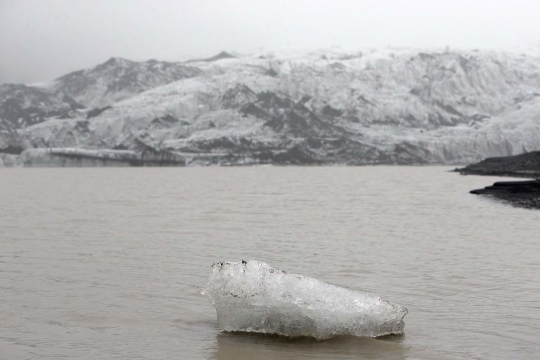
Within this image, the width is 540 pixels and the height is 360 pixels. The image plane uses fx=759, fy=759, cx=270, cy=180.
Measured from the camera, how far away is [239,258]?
21.4m

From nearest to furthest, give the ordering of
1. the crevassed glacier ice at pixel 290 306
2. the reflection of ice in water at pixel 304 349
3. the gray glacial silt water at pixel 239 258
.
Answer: the reflection of ice in water at pixel 304 349
the gray glacial silt water at pixel 239 258
the crevassed glacier ice at pixel 290 306

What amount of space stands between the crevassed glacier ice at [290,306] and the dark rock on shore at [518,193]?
32.3 meters

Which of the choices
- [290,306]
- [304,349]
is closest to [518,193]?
[290,306]

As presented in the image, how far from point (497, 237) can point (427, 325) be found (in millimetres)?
15370

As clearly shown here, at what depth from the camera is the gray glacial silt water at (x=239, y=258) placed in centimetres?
1159

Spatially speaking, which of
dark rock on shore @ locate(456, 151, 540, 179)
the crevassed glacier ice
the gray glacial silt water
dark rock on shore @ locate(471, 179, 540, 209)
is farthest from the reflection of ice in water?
dark rock on shore @ locate(456, 151, 540, 179)

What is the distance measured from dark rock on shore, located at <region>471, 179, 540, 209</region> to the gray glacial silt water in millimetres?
9624

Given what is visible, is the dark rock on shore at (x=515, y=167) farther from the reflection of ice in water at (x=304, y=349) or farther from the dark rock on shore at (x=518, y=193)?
the reflection of ice in water at (x=304, y=349)

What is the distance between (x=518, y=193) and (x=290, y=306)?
45.0 metres

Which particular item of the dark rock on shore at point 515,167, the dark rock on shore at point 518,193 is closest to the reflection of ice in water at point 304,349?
the dark rock on shore at point 518,193

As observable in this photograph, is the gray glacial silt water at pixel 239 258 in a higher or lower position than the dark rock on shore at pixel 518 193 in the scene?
lower

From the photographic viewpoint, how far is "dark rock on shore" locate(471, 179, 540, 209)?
44.9 m

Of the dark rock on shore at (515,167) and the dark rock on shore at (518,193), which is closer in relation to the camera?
the dark rock on shore at (518,193)

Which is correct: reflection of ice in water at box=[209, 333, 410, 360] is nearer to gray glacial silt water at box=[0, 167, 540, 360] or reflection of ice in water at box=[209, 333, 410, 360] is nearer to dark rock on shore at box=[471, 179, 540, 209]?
gray glacial silt water at box=[0, 167, 540, 360]
